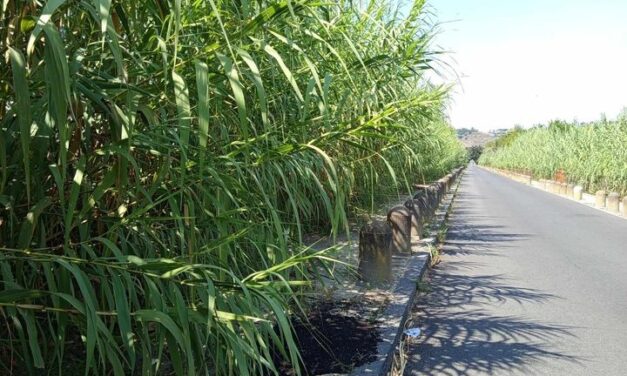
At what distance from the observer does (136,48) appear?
1.60 m

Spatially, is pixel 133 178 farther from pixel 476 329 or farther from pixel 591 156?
pixel 591 156

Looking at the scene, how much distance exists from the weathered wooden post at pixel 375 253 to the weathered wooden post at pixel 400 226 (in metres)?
1.23

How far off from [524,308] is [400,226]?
1600 millimetres

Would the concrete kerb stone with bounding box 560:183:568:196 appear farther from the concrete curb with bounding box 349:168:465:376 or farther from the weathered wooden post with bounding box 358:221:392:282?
the weathered wooden post with bounding box 358:221:392:282

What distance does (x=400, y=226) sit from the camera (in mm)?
5789

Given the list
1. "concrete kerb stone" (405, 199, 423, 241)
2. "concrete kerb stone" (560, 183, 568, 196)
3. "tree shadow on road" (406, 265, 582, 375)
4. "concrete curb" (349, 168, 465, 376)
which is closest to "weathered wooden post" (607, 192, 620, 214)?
"concrete kerb stone" (560, 183, 568, 196)

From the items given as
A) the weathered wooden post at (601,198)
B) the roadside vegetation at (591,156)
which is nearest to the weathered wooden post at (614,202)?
the weathered wooden post at (601,198)

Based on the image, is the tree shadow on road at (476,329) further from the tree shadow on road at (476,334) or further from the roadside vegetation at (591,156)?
the roadside vegetation at (591,156)

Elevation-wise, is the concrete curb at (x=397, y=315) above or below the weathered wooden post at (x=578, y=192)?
below

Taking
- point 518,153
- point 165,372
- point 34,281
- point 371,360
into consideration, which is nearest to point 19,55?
point 34,281

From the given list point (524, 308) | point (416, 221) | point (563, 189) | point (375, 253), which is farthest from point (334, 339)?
point (563, 189)

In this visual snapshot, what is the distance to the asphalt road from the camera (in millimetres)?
3352

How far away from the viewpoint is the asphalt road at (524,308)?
3352 mm

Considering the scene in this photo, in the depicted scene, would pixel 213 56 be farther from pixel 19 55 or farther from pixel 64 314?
pixel 64 314
